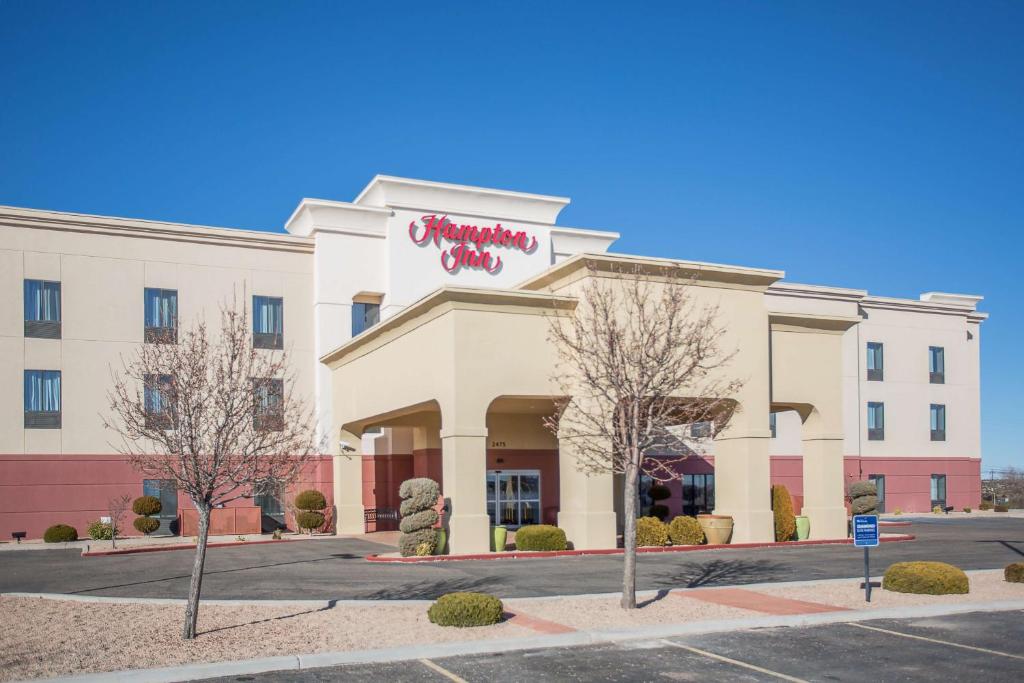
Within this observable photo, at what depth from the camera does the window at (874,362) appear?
53.9 m

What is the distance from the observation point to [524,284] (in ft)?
104

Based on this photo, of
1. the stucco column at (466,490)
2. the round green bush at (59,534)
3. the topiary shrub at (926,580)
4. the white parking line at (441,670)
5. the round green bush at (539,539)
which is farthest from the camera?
the round green bush at (59,534)

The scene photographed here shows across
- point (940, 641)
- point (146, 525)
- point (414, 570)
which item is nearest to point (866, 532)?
point (940, 641)

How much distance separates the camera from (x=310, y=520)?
37969 mm

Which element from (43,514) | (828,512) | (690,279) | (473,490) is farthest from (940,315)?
(43,514)

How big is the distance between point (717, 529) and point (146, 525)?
71.0 feet

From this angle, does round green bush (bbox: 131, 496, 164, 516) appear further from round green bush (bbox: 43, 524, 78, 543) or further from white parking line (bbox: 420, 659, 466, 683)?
white parking line (bbox: 420, 659, 466, 683)

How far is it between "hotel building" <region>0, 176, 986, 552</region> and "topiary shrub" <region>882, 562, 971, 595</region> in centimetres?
1045

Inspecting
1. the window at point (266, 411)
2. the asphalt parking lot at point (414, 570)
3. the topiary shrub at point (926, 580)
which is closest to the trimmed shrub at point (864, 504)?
the asphalt parking lot at point (414, 570)

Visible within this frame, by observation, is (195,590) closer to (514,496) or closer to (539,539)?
(539,539)

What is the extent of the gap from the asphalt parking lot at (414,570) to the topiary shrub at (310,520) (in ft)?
17.1

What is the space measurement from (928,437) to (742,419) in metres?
29.3

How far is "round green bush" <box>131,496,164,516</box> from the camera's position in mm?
37906

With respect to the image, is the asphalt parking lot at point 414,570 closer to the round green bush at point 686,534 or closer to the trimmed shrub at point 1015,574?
the round green bush at point 686,534
